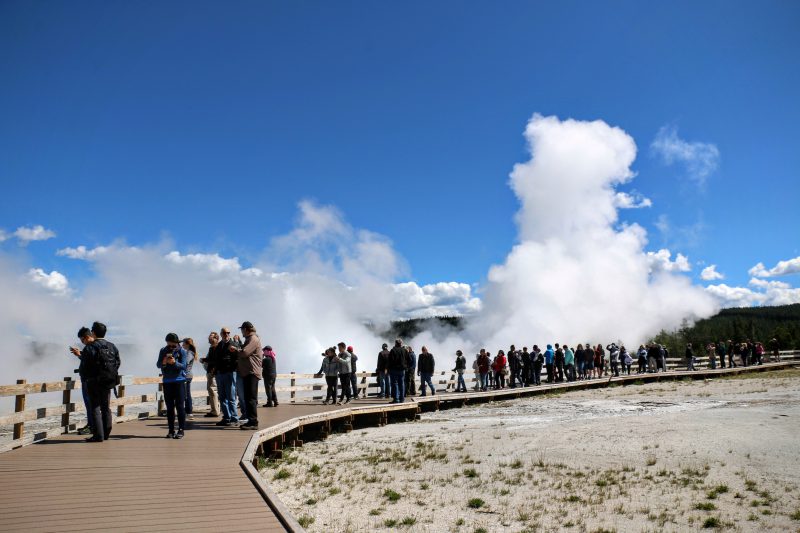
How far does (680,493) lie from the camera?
28.8 ft

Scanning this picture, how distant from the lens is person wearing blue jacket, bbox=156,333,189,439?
10.4 metres

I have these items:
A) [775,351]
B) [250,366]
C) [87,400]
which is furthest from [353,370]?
[775,351]

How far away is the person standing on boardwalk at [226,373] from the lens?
40.2 feet

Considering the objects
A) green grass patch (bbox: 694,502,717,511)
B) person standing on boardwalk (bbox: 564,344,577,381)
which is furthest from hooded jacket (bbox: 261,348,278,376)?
person standing on boardwalk (bbox: 564,344,577,381)

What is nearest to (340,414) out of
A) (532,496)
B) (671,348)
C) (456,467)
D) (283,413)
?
(283,413)

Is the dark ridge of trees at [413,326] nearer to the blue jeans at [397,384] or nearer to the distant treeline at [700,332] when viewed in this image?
the distant treeline at [700,332]

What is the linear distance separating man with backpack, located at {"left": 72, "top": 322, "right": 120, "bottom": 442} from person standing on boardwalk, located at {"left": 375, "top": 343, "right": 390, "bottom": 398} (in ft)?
29.8

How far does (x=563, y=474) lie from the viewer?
33.8 ft

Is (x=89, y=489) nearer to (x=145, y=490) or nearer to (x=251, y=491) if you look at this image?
(x=145, y=490)

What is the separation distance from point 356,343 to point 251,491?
5867 inches

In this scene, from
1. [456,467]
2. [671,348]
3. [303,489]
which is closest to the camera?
[303,489]

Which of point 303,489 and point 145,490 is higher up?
point 145,490

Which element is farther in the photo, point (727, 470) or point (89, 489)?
point (727, 470)

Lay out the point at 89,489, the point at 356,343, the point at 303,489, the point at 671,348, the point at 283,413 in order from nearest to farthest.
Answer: the point at 89,489 < the point at 303,489 < the point at 283,413 < the point at 671,348 < the point at 356,343
